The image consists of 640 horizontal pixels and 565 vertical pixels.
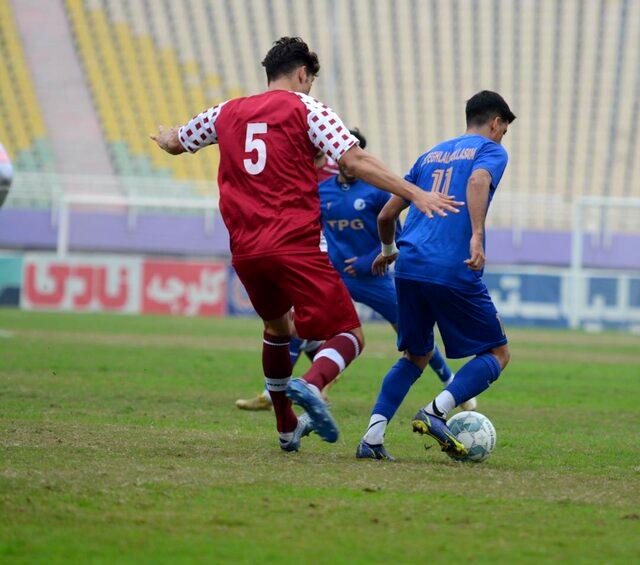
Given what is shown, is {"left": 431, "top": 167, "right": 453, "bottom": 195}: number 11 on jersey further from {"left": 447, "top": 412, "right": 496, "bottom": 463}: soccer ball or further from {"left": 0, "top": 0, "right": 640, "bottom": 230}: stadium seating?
{"left": 0, "top": 0, "right": 640, "bottom": 230}: stadium seating

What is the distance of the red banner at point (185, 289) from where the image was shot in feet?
97.8

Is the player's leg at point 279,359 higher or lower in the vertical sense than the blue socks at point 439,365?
higher

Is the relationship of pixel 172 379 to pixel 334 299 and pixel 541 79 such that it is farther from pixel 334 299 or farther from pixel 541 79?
pixel 541 79

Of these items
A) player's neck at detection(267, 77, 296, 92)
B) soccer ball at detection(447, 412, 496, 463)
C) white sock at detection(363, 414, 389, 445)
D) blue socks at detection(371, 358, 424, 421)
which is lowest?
soccer ball at detection(447, 412, 496, 463)

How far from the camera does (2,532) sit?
4.09m

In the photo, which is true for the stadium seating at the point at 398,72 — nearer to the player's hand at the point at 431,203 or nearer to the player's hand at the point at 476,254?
the player's hand at the point at 476,254

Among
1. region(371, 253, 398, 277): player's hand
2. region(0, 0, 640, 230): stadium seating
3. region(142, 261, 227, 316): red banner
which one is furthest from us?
region(0, 0, 640, 230): stadium seating

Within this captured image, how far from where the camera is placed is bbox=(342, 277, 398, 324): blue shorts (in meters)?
10.1

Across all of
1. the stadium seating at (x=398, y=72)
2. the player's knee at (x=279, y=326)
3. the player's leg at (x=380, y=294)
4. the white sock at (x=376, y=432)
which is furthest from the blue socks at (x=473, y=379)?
the stadium seating at (x=398, y=72)

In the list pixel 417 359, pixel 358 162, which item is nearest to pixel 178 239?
pixel 417 359

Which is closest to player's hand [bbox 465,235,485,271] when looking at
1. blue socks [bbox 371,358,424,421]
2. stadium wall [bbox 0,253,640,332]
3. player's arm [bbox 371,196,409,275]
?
player's arm [bbox 371,196,409,275]

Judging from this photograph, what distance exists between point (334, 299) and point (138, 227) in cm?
2730

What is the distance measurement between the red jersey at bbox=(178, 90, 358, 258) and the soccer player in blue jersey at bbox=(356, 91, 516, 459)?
644mm

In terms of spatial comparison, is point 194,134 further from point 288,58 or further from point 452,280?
point 452,280
